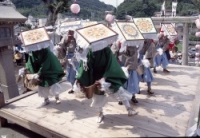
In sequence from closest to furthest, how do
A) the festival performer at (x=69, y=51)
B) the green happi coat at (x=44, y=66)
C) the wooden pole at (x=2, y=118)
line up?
the green happi coat at (x=44, y=66) → the wooden pole at (x=2, y=118) → the festival performer at (x=69, y=51)

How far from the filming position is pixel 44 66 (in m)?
4.09

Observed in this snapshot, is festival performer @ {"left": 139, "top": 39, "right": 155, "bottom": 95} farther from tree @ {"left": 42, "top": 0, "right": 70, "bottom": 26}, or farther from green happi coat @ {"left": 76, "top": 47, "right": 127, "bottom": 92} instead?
tree @ {"left": 42, "top": 0, "right": 70, "bottom": 26}

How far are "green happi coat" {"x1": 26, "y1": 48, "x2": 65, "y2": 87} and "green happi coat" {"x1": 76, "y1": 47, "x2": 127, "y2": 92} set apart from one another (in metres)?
0.94

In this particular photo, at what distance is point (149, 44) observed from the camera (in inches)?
195

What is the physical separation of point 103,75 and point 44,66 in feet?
4.25

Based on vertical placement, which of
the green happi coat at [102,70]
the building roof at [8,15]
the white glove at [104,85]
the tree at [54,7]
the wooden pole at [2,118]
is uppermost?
the tree at [54,7]

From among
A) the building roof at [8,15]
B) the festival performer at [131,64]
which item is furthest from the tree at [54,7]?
the festival performer at [131,64]

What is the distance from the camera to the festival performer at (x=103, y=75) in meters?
3.29

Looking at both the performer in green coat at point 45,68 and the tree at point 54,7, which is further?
the tree at point 54,7

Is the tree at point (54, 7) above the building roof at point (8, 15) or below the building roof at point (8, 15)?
above

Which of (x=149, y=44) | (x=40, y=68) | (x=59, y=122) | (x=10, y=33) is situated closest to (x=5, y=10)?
(x=10, y=33)

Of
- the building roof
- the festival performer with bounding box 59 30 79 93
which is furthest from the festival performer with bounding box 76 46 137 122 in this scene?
the building roof

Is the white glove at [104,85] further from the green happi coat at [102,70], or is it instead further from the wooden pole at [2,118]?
the wooden pole at [2,118]

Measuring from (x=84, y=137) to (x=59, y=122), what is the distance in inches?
27.8
